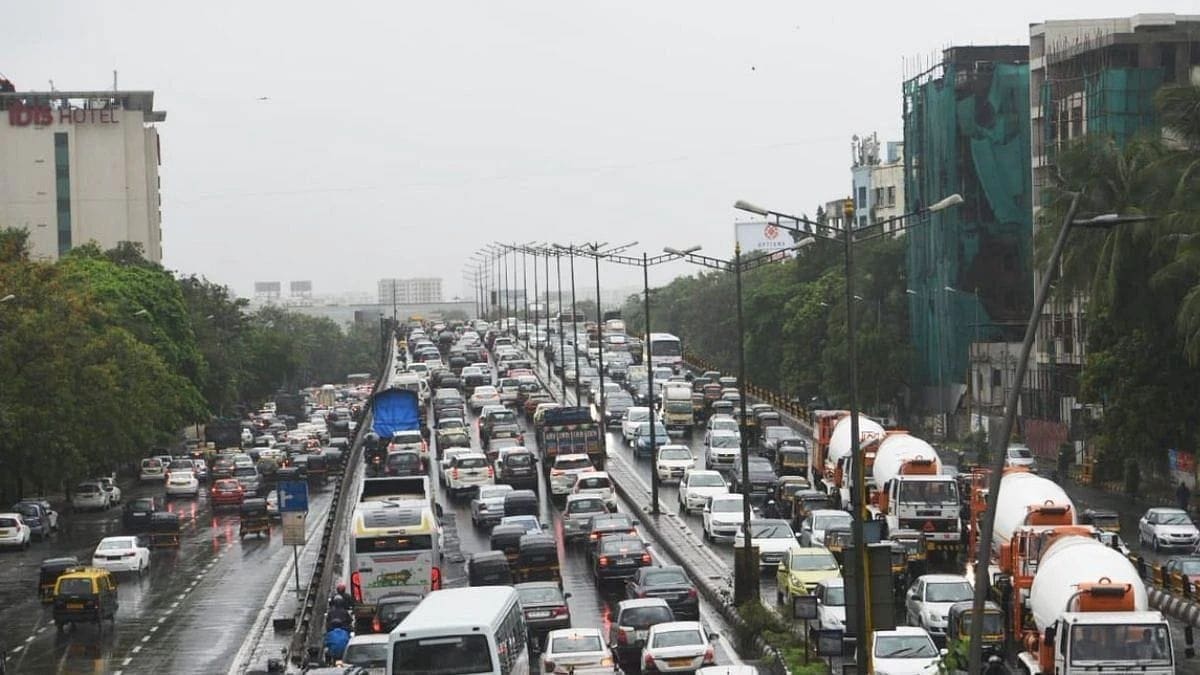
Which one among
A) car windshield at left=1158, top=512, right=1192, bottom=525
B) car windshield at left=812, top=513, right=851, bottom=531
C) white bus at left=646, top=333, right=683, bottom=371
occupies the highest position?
white bus at left=646, top=333, right=683, bottom=371

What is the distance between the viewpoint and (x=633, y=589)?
132 ft

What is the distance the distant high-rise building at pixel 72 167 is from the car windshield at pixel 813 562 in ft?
401

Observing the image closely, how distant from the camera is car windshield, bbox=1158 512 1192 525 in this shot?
169 ft

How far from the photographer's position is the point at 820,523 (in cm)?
4716

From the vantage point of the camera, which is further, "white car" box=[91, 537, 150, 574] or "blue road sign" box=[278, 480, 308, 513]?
"white car" box=[91, 537, 150, 574]

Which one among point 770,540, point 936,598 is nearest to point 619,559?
point 770,540

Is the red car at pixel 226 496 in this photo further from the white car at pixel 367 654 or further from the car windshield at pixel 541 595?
the white car at pixel 367 654

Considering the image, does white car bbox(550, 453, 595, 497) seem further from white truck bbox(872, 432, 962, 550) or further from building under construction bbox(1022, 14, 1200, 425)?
building under construction bbox(1022, 14, 1200, 425)

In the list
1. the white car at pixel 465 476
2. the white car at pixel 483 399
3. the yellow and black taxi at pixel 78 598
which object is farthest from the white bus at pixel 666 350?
the yellow and black taxi at pixel 78 598

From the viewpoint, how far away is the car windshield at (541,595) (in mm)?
37438

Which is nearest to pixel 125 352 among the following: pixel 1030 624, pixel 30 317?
pixel 30 317

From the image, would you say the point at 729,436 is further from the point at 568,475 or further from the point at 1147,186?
the point at 1147,186

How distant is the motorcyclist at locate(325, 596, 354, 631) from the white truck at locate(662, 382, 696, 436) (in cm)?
4638

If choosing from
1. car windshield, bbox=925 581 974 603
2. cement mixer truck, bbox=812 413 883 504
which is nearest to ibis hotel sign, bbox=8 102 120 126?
cement mixer truck, bbox=812 413 883 504
